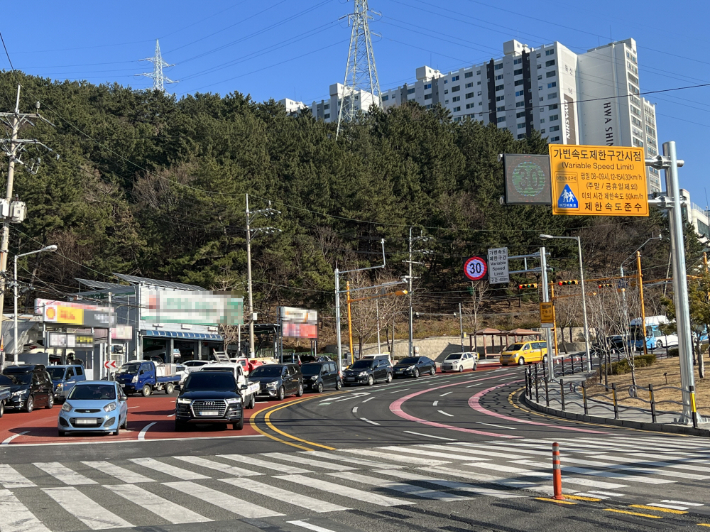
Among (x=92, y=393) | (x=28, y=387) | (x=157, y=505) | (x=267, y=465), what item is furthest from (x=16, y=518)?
(x=28, y=387)

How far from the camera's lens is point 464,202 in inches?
3349

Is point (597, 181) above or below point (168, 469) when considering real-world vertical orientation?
above

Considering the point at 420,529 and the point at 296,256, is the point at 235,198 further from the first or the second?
the point at 420,529

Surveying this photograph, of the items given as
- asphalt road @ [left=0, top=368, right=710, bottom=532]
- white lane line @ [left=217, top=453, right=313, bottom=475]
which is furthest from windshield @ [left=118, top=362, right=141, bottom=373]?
white lane line @ [left=217, top=453, right=313, bottom=475]

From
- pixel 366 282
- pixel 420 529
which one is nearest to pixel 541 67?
pixel 366 282

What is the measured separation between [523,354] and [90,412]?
44903mm

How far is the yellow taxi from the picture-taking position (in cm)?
5803

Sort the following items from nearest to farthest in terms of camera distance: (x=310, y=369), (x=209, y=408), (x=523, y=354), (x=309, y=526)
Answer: (x=309, y=526) < (x=209, y=408) < (x=310, y=369) < (x=523, y=354)

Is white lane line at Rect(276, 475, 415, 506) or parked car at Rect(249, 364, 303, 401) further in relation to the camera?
parked car at Rect(249, 364, 303, 401)

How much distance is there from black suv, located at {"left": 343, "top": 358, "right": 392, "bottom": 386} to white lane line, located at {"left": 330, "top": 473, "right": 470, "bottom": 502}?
32129 mm

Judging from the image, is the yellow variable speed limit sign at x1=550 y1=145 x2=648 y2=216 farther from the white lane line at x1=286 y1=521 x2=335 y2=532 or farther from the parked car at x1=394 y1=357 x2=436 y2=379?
the parked car at x1=394 y1=357 x2=436 y2=379

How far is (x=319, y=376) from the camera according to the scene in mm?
38219

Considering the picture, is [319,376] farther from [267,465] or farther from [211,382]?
[267,465]

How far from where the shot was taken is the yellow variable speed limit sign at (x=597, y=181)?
62.8 feet
